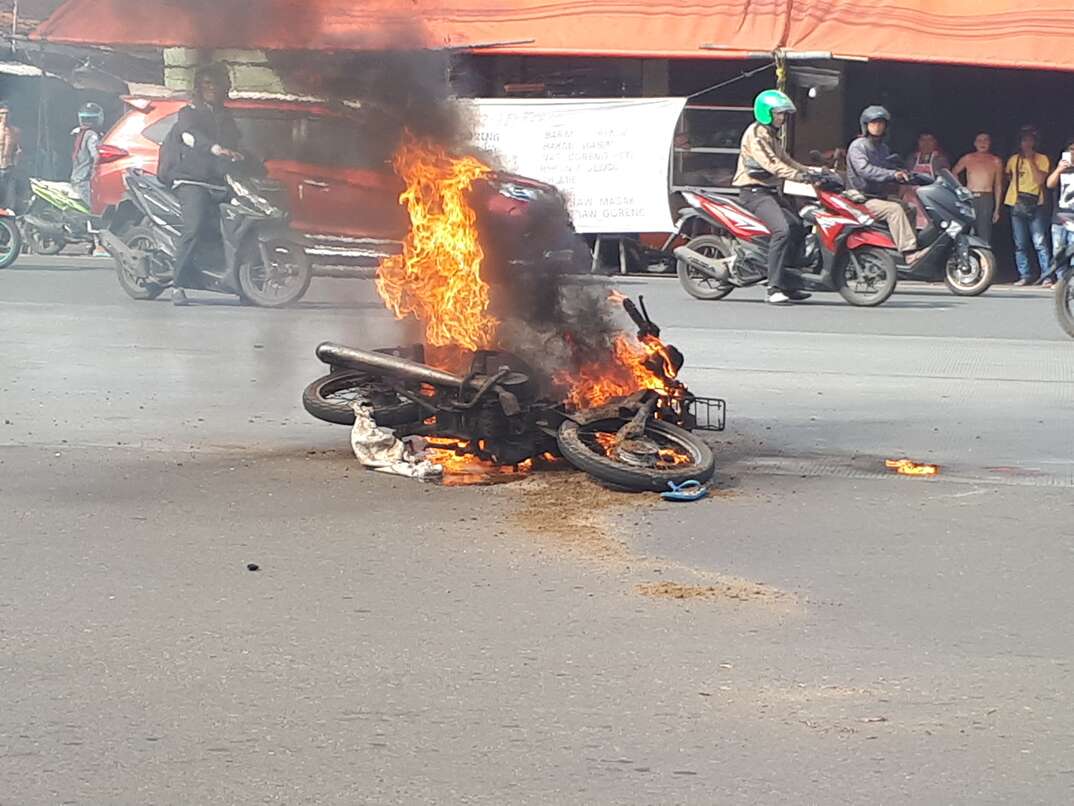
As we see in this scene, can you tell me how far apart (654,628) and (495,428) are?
2.35 metres

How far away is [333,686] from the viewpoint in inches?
191

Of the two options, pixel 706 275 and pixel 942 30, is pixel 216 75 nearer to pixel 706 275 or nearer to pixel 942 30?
pixel 706 275

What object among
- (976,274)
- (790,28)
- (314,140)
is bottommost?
(976,274)

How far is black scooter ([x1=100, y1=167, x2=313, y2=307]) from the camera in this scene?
1470 cm

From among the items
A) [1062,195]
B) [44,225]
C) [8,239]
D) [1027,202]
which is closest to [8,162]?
[44,225]

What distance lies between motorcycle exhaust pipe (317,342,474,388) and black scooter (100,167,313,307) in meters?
6.44

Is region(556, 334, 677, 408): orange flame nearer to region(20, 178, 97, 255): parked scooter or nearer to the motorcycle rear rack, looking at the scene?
the motorcycle rear rack

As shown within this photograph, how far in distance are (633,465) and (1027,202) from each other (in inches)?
527

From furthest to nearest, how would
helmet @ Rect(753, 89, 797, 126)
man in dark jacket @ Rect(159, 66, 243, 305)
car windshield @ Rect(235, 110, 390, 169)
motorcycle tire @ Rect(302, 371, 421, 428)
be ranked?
helmet @ Rect(753, 89, 797, 126), man in dark jacket @ Rect(159, 66, 243, 305), car windshield @ Rect(235, 110, 390, 169), motorcycle tire @ Rect(302, 371, 421, 428)

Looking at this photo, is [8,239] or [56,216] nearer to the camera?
[8,239]

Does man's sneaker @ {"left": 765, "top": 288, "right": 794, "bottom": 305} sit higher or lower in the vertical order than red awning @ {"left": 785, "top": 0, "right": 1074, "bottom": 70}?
lower

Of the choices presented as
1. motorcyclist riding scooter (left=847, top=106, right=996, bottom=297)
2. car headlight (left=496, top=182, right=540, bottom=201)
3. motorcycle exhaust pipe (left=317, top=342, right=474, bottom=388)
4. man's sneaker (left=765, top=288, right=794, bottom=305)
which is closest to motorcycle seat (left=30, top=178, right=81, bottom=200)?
man's sneaker (left=765, top=288, right=794, bottom=305)

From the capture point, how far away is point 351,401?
8.32 metres

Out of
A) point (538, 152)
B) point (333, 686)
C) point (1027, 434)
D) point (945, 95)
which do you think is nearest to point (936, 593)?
point (333, 686)
